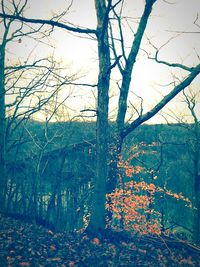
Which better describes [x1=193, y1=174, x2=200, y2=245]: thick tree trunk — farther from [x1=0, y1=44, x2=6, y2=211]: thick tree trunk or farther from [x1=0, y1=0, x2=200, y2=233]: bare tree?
[x1=0, y1=44, x2=6, y2=211]: thick tree trunk

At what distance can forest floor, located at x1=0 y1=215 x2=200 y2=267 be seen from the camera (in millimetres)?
5762

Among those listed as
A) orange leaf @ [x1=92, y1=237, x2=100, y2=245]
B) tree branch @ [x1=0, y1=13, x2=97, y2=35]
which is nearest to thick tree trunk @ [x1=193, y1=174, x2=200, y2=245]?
orange leaf @ [x1=92, y1=237, x2=100, y2=245]

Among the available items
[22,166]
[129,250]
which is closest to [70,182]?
[22,166]

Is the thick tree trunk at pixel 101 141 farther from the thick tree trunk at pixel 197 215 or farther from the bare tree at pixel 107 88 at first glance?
the thick tree trunk at pixel 197 215

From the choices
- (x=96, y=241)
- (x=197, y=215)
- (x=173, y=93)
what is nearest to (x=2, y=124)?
(x=96, y=241)

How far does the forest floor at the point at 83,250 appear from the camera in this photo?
576 centimetres

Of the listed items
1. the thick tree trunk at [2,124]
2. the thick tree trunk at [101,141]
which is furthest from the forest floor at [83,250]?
the thick tree trunk at [2,124]

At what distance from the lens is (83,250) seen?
21.6 ft

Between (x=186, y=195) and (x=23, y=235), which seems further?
(x=186, y=195)

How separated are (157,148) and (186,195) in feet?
16.1

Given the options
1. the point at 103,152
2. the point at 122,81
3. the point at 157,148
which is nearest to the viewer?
the point at 103,152

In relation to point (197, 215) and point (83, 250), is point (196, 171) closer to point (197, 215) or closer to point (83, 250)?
point (197, 215)

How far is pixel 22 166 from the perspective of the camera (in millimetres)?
11000

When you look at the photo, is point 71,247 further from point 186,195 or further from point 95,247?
point 186,195
